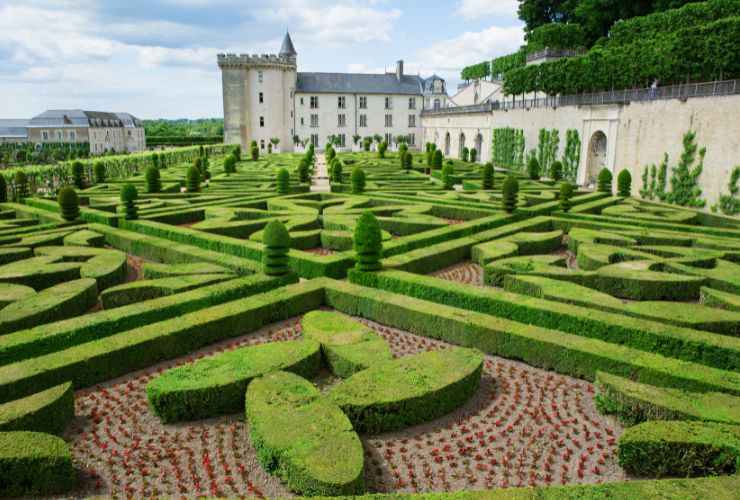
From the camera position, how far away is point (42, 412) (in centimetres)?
628

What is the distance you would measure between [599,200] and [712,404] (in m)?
17.7

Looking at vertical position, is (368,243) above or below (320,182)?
below

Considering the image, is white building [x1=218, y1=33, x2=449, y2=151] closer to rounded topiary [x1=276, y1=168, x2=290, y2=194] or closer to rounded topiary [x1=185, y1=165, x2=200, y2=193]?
rounded topiary [x1=185, y1=165, x2=200, y2=193]

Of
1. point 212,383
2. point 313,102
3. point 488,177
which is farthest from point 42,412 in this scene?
point 313,102

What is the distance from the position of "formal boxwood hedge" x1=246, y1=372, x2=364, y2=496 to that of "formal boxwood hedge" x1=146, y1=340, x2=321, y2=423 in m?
0.31

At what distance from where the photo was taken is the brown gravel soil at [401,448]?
571 cm

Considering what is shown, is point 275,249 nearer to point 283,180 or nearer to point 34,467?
point 34,467

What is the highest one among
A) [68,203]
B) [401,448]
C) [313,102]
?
[313,102]

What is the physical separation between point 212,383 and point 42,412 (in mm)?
1949

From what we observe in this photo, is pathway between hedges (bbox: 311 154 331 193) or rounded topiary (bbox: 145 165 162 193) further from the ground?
rounded topiary (bbox: 145 165 162 193)

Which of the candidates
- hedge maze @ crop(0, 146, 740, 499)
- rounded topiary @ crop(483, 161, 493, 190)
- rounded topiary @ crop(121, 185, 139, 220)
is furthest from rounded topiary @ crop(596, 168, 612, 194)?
rounded topiary @ crop(121, 185, 139, 220)

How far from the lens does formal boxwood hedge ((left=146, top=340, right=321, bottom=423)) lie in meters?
6.77

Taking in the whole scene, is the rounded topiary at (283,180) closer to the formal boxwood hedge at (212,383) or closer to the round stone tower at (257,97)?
the formal boxwood hedge at (212,383)

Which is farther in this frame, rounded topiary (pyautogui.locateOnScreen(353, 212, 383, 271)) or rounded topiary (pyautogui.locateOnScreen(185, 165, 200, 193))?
rounded topiary (pyautogui.locateOnScreen(185, 165, 200, 193))
